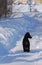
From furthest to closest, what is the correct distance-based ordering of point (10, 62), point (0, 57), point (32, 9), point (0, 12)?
point (32, 9) → point (0, 12) → point (0, 57) → point (10, 62)

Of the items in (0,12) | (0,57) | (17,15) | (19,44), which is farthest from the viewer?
(17,15)

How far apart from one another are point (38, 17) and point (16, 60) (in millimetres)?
4352

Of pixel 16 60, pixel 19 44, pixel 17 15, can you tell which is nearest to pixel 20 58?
pixel 16 60

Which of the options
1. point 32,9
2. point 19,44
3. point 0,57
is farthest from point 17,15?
point 0,57

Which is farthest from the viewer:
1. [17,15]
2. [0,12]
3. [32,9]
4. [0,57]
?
[32,9]

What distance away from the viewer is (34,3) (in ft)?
21.2

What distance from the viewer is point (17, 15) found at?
6.20 m

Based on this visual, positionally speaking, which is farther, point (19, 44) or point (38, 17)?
point (38, 17)

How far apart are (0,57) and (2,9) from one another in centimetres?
391

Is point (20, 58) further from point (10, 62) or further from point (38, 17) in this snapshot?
point (38, 17)

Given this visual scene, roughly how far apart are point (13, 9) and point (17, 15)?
0.82 feet

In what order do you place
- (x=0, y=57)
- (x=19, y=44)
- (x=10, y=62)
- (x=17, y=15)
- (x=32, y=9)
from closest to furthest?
(x=10, y=62) < (x=0, y=57) < (x=19, y=44) < (x=17, y=15) < (x=32, y=9)

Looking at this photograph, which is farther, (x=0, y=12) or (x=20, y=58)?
(x=0, y=12)

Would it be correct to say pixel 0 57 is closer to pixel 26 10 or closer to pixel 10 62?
pixel 10 62
